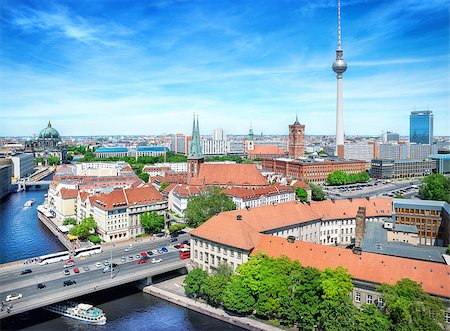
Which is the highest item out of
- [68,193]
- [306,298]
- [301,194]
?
[68,193]

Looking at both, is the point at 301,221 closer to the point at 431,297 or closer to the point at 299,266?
the point at 299,266

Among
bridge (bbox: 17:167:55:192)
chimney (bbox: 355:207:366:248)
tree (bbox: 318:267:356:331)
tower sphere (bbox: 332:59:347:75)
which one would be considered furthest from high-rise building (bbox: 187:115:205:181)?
tower sphere (bbox: 332:59:347:75)

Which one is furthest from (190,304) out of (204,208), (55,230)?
(55,230)

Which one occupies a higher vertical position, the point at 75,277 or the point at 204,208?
the point at 204,208

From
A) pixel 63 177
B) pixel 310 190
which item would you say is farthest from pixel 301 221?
pixel 63 177

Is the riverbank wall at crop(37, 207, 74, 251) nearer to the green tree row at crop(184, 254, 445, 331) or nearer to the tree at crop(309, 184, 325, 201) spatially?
the green tree row at crop(184, 254, 445, 331)

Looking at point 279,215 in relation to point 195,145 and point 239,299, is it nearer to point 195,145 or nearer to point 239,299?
point 239,299

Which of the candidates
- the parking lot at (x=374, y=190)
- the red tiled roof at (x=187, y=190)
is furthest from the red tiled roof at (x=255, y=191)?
the parking lot at (x=374, y=190)
